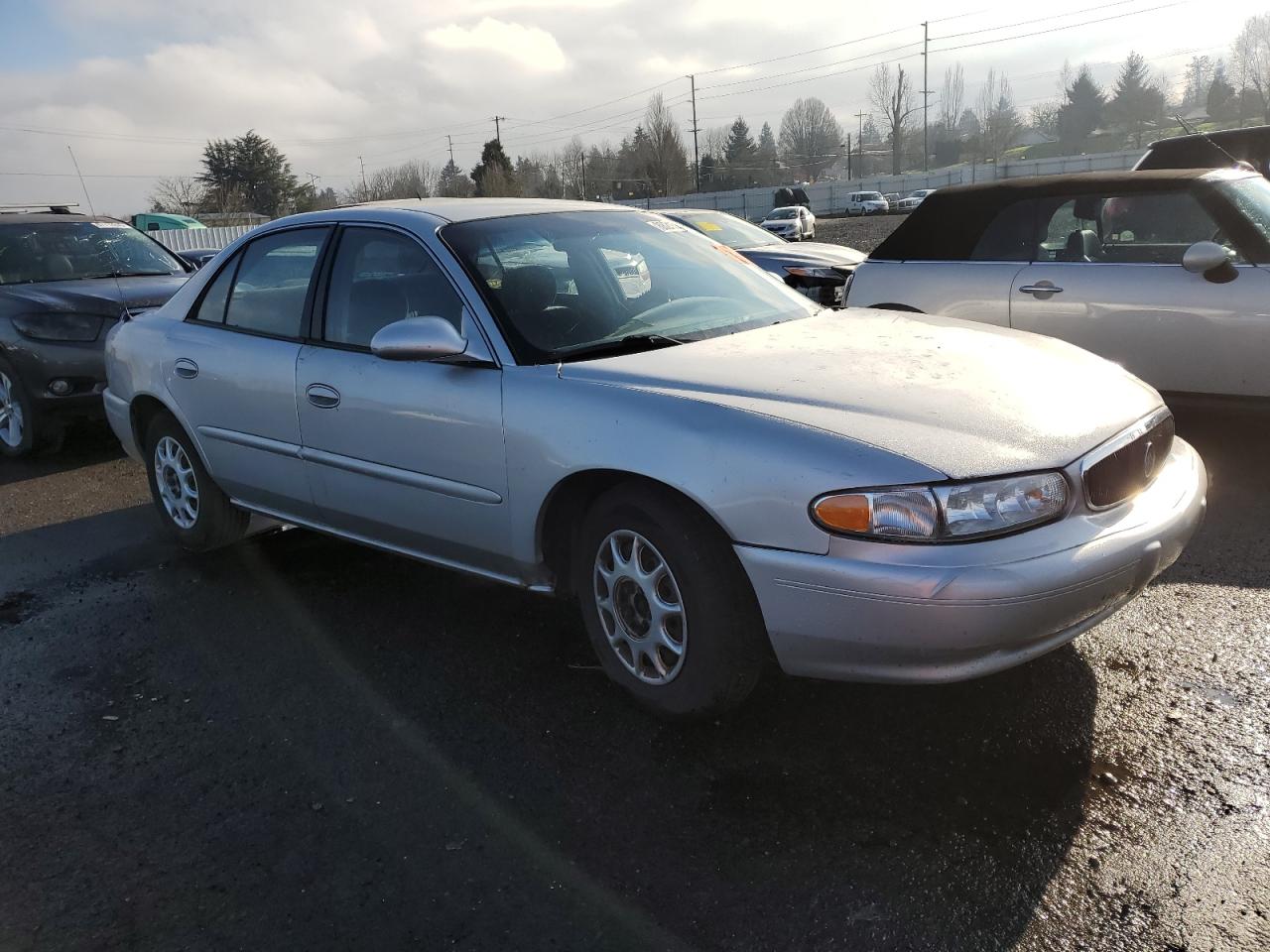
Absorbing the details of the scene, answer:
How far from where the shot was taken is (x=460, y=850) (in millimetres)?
2635

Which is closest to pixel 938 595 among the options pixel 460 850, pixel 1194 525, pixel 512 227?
pixel 1194 525

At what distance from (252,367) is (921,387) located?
2756 millimetres

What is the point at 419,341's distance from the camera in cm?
339

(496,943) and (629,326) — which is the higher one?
(629,326)

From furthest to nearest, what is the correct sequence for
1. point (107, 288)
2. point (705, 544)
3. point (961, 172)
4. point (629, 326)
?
point (961, 172), point (107, 288), point (629, 326), point (705, 544)

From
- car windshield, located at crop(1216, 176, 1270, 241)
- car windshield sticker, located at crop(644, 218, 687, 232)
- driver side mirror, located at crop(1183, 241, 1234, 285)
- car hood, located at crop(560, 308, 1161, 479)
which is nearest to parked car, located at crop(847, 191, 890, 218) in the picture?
car windshield, located at crop(1216, 176, 1270, 241)

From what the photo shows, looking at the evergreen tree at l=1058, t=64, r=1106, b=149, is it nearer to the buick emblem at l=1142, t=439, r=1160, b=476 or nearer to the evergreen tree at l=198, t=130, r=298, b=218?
the evergreen tree at l=198, t=130, r=298, b=218

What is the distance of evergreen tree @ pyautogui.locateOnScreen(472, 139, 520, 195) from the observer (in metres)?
59.5

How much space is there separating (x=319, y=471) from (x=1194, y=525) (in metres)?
3.09

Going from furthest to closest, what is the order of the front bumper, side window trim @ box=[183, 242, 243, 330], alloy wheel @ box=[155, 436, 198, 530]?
1. alloy wheel @ box=[155, 436, 198, 530]
2. side window trim @ box=[183, 242, 243, 330]
3. the front bumper

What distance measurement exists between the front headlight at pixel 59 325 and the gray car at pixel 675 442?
3.29 m

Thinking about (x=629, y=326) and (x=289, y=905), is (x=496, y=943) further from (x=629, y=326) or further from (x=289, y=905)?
(x=629, y=326)

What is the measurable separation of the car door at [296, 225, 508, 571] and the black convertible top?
3.61 metres

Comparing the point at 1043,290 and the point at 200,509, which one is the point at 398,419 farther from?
the point at 1043,290
